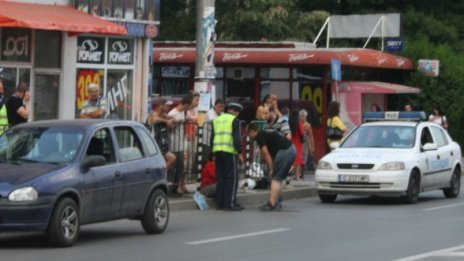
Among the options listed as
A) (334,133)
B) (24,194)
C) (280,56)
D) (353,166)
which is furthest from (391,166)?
(280,56)

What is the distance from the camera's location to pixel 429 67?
38062mm

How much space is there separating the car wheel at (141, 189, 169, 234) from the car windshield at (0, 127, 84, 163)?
65.2 inches

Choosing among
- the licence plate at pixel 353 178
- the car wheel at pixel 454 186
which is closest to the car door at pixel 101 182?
the licence plate at pixel 353 178

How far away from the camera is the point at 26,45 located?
23.2m

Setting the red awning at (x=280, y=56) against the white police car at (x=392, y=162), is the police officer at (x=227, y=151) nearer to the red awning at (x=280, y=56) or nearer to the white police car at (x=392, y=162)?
the white police car at (x=392, y=162)

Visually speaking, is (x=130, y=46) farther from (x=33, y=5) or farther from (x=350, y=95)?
(x=350, y=95)

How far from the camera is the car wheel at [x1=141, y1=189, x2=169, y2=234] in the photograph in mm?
15400

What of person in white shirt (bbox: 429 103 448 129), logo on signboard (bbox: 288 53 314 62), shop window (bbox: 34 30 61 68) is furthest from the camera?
person in white shirt (bbox: 429 103 448 129)

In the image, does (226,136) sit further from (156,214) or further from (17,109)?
(156,214)

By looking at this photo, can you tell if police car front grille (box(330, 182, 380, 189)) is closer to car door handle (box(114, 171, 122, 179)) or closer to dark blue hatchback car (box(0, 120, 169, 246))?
dark blue hatchback car (box(0, 120, 169, 246))

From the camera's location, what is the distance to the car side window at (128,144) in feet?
49.0

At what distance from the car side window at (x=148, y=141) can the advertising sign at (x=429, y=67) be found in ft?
76.6

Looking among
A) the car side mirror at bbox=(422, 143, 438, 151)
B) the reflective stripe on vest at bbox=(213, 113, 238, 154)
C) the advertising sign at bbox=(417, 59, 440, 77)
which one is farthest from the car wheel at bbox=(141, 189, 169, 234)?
the advertising sign at bbox=(417, 59, 440, 77)

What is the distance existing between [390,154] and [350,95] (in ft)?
44.0
